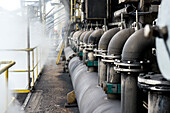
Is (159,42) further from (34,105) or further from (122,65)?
(34,105)

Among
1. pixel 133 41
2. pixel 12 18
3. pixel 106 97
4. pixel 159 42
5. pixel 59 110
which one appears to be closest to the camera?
pixel 159 42

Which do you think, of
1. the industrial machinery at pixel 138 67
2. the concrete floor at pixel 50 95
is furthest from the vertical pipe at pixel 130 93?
the concrete floor at pixel 50 95

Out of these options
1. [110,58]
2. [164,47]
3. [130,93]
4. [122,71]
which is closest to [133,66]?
[122,71]

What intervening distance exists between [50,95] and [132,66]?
436 centimetres

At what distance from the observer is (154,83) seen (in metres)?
1.64

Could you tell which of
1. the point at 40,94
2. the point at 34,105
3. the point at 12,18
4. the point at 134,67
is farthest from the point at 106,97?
the point at 12,18

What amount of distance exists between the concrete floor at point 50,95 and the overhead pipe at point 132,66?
9.56 feet

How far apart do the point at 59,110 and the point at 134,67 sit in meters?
3.22

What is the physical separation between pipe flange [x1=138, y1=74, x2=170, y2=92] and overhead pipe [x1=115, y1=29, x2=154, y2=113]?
346 millimetres

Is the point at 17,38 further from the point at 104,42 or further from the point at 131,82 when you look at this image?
the point at 131,82

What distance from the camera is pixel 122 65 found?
2.15 m

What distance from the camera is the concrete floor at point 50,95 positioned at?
16.7ft

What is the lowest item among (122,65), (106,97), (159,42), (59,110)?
(59,110)

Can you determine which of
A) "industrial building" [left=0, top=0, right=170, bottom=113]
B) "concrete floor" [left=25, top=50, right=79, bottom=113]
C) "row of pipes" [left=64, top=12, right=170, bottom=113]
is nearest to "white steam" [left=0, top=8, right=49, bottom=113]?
"concrete floor" [left=25, top=50, right=79, bottom=113]
